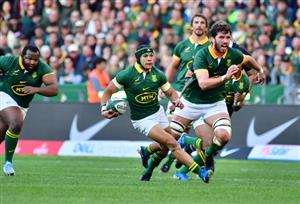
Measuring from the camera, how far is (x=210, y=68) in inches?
616

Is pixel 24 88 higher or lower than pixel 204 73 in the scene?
lower

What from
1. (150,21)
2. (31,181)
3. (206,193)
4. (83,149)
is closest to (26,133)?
(83,149)

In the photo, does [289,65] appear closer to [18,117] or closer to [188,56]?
[188,56]

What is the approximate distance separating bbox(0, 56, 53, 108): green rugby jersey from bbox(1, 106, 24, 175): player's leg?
0.24 m

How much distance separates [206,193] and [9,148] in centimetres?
439

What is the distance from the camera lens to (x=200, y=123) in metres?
16.9

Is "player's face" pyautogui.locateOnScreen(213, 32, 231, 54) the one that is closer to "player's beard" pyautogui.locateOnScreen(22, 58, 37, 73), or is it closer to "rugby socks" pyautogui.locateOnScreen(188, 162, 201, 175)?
"rugby socks" pyautogui.locateOnScreen(188, 162, 201, 175)

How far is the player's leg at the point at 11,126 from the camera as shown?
16.8m

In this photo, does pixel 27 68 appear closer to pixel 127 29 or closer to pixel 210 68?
pixel 210 68

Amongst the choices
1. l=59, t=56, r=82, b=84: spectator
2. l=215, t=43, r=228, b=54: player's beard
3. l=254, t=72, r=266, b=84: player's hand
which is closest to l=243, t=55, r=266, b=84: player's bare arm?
l=254, t=72, r=266, b=84: player's hand

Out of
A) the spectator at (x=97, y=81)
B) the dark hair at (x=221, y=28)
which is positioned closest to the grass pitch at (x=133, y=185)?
the dark hair at (x=221, y=28)

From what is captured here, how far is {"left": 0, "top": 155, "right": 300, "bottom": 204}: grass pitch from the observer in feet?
42.5

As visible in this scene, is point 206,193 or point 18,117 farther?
point 18,117

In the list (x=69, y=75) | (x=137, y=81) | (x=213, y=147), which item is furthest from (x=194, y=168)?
(x=69, y=75)
